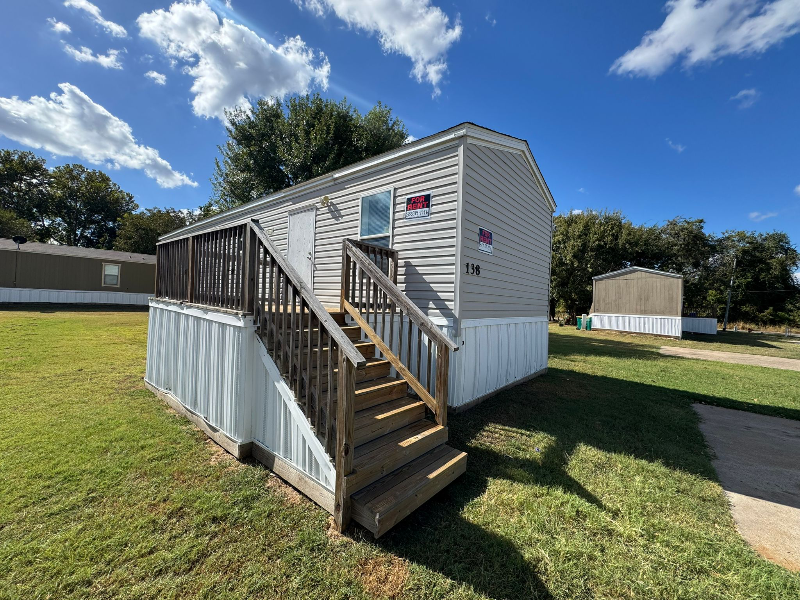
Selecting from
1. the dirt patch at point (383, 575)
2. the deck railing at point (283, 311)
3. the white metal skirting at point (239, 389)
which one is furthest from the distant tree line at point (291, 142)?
the dirt patch at point (383, 575)

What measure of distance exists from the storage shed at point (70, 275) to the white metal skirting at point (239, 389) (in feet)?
49.7

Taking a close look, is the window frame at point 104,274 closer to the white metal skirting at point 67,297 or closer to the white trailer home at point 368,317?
the white metal skirting at point 67,297

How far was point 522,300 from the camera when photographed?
6.57m

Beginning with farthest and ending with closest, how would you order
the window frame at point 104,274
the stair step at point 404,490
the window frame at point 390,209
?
the window frame at point 104,274 < the window frame at point 390,209 < the stair step at point 404,490

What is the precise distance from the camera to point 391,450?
2578mm

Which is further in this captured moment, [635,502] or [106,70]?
[106,70]

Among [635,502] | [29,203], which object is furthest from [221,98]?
[29,203]

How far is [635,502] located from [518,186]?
17.7 feet

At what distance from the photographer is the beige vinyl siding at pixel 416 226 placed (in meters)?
4.66

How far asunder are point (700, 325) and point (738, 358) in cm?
980

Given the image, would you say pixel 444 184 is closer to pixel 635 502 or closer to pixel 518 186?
pixel 518 186

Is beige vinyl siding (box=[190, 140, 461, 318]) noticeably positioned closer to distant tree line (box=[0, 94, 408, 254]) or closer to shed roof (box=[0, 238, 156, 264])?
distant tree line (box=[0, 94, 408, 254])

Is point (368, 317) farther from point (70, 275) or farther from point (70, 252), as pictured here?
point (70, 252)

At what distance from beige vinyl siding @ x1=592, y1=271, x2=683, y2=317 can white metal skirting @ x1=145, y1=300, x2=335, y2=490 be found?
18.7 meters
